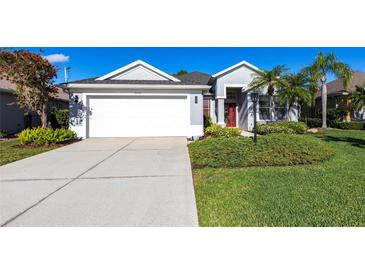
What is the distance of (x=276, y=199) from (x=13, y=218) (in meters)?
4.10

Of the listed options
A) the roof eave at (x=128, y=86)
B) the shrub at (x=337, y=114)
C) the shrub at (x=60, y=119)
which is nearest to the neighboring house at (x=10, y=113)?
the shrub at (x=60, y=119)

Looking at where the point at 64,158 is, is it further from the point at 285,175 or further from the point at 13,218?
the point at 285,175

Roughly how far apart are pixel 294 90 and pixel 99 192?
14.4m

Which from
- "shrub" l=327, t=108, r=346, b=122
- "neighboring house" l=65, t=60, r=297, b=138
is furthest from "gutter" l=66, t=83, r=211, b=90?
"shrub" l=327, t=108, r=346, b=122

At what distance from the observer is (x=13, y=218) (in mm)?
3125

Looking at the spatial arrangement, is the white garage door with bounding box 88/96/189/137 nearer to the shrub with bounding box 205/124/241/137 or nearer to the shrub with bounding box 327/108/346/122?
the shrub with bounding box 205/124/241/137

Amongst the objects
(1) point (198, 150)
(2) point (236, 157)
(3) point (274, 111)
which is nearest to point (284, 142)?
(2) point (236, 157)

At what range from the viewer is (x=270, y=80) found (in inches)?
571

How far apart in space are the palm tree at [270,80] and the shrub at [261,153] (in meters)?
8.62

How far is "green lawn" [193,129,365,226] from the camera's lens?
2951 mm

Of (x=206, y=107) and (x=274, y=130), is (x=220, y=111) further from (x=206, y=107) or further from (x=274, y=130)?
(x=274, y=130)

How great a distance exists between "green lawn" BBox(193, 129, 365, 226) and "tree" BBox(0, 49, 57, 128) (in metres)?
9.36

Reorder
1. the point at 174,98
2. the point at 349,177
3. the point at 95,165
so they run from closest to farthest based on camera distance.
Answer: the point at 349,177, the point at 95,165, the point at 174,98

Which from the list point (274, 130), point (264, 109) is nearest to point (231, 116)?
point (264, 109)
